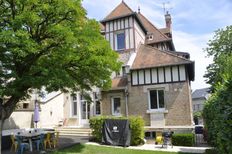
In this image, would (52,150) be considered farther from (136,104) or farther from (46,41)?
(136,104)

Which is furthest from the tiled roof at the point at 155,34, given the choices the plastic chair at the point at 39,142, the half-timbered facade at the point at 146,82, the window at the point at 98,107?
the plastic chair at the point at 39,142

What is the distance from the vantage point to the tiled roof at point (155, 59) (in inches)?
731

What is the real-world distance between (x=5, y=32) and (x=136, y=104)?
11772 mm

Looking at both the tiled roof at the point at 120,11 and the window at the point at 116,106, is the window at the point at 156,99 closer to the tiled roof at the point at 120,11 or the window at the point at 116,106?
the window at the point at 116,106

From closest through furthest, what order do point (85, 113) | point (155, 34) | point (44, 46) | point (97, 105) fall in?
point (44, 46), point (97, 105), point (85, 113), point (155, 34)

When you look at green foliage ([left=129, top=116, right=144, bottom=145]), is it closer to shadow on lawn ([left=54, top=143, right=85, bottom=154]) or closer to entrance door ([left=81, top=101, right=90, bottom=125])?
shadow on lawn ([left=54, top=143, right=85, bottom=154])

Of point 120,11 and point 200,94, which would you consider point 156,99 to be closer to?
point 120,11

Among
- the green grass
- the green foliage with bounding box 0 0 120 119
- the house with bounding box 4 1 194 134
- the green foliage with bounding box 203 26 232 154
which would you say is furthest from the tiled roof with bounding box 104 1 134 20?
the green grass

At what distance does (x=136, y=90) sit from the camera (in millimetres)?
19438

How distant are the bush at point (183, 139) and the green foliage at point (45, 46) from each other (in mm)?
6658

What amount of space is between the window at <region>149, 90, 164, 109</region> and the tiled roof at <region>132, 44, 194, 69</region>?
1918 mm

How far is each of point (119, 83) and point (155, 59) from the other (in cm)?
324

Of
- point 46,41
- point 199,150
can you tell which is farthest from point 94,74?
point 199,150

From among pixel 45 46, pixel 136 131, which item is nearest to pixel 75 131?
pixel 136 131
